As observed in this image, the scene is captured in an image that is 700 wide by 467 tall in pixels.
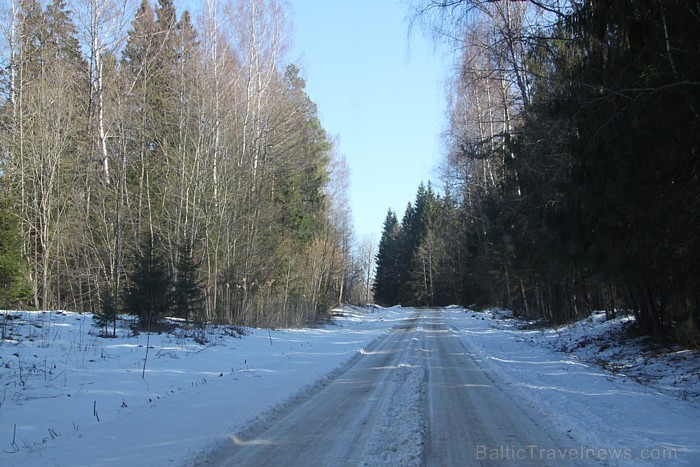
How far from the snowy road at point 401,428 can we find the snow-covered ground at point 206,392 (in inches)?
7.7

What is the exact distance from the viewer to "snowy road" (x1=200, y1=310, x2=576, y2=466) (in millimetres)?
4742

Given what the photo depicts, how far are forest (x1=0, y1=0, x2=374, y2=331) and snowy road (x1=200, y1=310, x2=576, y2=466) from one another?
27.7 ft

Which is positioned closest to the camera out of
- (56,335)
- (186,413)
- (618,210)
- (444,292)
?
(186,413)

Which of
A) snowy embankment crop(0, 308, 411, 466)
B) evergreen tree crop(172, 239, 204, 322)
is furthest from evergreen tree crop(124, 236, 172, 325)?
evergreen tree crop(172, 239, 204, 322)

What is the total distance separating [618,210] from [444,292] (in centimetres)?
6028

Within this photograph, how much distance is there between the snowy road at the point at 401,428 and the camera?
4.74m

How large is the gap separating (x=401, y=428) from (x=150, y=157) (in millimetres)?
21120

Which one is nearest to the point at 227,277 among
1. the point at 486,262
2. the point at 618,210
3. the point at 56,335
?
the point at 56,335

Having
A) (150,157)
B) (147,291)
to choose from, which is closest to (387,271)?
(150,157)

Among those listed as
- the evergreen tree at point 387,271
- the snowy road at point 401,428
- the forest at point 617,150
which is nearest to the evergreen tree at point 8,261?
the snowy road at point 401,428

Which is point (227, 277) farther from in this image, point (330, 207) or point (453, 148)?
point (330, 207)

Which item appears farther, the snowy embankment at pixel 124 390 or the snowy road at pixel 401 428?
the snowy embankment at pixel 124 390

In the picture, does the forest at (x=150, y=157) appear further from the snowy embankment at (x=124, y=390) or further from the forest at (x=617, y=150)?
the forest at (x=617, y=150)

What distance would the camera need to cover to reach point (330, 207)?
137 ft
